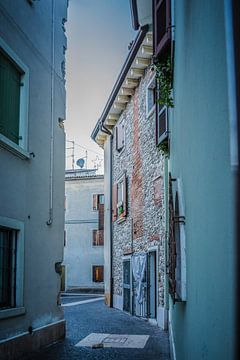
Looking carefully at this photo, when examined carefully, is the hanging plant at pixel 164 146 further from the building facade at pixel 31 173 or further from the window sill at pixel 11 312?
the window sill at pixel 11 312

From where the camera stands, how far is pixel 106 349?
8.88m

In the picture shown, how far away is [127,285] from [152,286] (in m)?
2.82

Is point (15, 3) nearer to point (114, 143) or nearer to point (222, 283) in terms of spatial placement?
point (222, 283)

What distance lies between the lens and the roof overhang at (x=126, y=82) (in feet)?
43.3

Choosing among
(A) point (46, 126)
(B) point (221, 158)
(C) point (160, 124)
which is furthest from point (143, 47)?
(B) point (221, 158)

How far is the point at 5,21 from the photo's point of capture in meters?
7.84

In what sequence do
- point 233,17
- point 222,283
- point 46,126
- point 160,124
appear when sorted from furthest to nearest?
point 160,124
point 46,126
point 222,283
point 233,17

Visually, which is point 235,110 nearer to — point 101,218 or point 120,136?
point 120,136

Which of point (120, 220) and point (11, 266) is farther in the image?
point (120, 220)

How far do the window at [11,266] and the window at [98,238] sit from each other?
80.7ft

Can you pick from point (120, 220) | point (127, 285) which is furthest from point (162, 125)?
point (120, 220)

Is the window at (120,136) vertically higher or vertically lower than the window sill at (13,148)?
higher

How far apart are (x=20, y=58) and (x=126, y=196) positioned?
9097mm

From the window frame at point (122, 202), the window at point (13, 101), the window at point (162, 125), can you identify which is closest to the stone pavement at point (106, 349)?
the window at point (13, 101)
